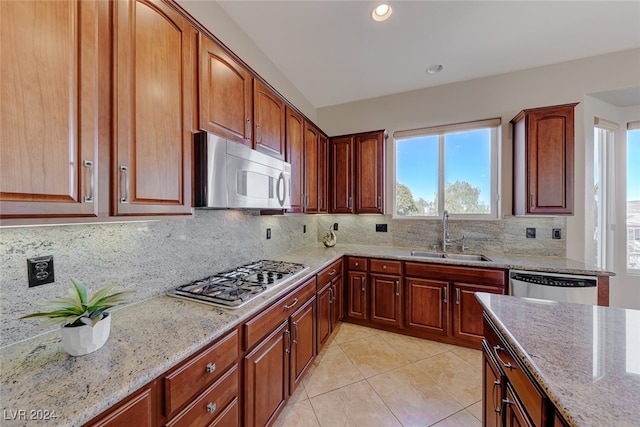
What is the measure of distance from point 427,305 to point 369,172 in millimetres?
1714

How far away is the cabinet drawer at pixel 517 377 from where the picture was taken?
28.3 inches

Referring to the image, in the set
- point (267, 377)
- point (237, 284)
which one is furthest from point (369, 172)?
point (267, 377)

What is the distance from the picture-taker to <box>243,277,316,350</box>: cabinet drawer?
124 centimetres

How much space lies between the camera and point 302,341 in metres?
1.84

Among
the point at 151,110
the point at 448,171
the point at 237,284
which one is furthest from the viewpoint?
the point at 448,171

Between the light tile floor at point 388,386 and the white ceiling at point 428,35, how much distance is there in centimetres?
305

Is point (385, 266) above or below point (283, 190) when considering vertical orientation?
below

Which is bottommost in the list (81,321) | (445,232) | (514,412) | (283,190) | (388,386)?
(388,386)

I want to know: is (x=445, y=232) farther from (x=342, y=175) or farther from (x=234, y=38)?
(x=234, y=38)

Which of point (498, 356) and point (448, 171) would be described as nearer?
point (498, 356)

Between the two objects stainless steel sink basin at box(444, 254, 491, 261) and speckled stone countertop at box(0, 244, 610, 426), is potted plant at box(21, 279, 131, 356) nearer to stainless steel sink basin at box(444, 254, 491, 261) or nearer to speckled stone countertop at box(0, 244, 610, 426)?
speckled stone countertop at box(0, 244, 610, 426)

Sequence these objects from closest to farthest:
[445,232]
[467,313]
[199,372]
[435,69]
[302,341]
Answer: [199,372]
[302,341]
[467,313]
[435,69]
[445,232]

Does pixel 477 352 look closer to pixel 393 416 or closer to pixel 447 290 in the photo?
pixel 447 290

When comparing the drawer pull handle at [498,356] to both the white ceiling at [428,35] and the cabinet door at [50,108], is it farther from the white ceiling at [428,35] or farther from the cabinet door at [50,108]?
the white ceiling at [428,35]
